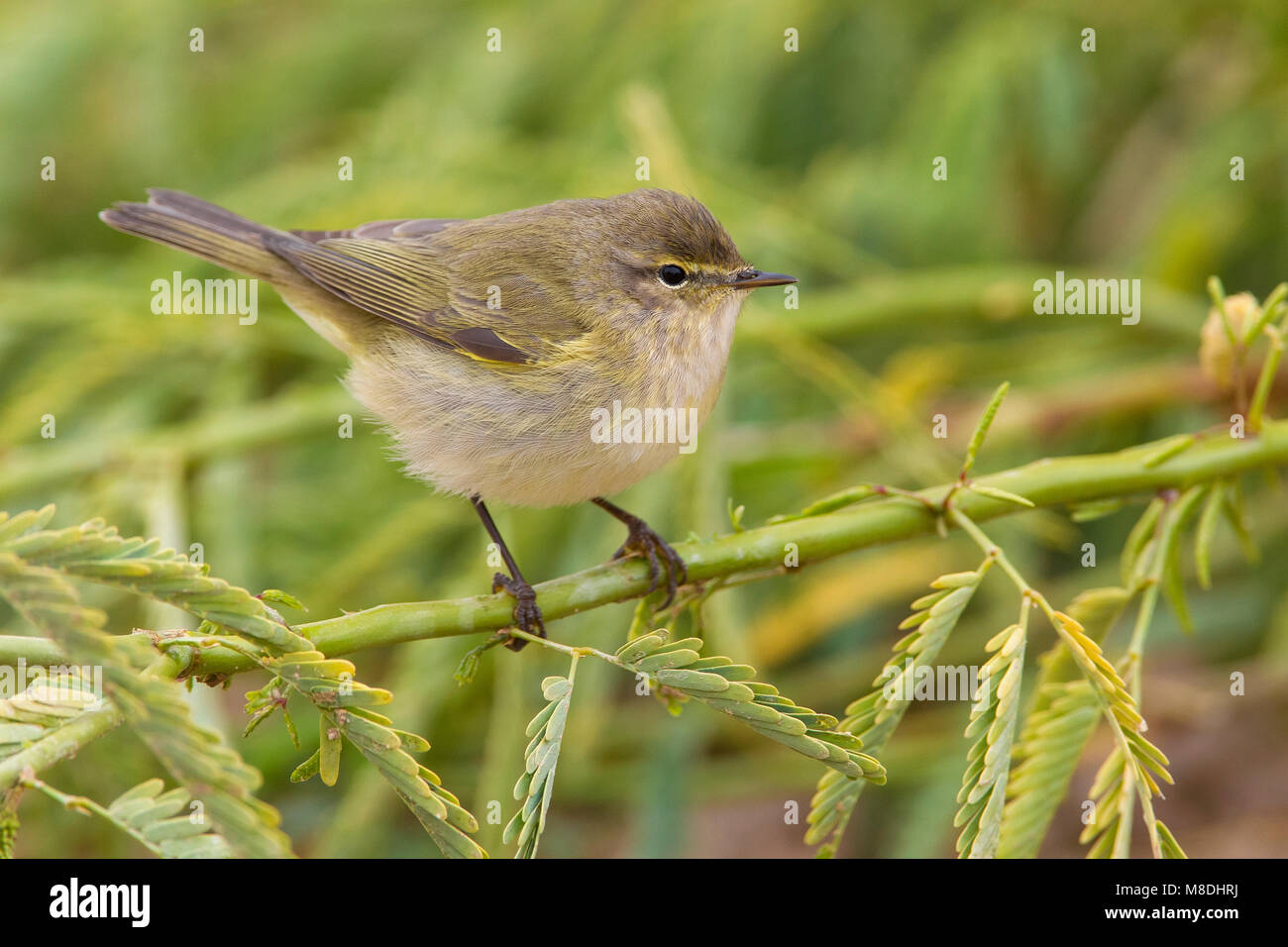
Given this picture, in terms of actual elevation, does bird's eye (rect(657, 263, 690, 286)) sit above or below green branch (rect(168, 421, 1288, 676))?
above

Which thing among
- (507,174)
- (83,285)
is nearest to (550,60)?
(507,174)

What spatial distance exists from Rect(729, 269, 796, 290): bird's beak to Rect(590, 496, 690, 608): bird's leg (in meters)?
0.61

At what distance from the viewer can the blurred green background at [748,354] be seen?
317cm

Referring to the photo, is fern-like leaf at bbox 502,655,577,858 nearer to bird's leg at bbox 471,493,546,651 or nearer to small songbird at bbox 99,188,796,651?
bird's leg at bbox 471,493,546,651

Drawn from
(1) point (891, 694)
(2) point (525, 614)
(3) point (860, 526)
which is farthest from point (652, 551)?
(1) point (891, 694)

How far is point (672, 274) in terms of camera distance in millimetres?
2812

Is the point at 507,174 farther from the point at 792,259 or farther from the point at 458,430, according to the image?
the point at 458,430

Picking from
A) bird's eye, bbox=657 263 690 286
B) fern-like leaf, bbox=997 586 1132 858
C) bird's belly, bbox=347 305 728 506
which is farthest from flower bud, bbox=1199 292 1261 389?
bird's eye, bbox=657 263 690 286

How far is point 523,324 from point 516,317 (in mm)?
41

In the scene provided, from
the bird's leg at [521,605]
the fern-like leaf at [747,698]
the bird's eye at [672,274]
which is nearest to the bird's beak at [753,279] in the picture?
the bird's eye at [672,274]

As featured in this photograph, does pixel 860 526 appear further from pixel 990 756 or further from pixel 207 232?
pixel 207 232

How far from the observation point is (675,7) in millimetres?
4391

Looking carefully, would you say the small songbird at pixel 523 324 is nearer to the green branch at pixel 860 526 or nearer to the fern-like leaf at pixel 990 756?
the green branch at pixel 860 526

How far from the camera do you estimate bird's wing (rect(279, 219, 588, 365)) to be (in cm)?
275
